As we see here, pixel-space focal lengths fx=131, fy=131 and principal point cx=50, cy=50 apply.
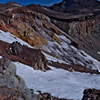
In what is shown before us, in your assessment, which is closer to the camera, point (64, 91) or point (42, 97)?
point (42, 97)

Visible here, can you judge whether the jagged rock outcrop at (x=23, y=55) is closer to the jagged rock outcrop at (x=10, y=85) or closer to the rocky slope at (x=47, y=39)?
Answer: the rocky slope at (x=47, y=39)

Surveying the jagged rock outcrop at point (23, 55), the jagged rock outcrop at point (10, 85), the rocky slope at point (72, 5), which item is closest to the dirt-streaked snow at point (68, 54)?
the jagged rock outcrop at point (23, 55)

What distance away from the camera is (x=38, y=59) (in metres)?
17.5

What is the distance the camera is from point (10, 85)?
24.8ft

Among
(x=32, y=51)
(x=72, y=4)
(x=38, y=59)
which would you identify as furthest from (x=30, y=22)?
(x=72, y=4)

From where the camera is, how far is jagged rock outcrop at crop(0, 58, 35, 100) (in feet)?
21.7

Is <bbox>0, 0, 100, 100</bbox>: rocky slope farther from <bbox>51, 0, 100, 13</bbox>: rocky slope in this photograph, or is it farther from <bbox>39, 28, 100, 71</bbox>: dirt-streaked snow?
<bbox>51, 0, 100, 13</bbox>: rocky slope

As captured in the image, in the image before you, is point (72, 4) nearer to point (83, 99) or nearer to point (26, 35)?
point (26, 35)

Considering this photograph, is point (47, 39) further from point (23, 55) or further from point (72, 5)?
point (72, 5)

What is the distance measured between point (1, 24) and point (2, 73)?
21.1 meters

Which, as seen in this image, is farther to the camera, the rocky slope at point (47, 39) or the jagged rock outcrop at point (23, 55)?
the rocky slope at point (47, 39)

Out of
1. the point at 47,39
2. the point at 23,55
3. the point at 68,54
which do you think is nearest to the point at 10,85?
the point at 23,55

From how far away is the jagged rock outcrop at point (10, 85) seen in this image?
6612 mm

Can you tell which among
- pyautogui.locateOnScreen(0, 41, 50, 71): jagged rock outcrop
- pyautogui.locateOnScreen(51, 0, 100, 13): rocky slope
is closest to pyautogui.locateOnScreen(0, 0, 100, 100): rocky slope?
pyautogui.locateOnScreen(0, 41, 50, 71): jagged rock outcrop
